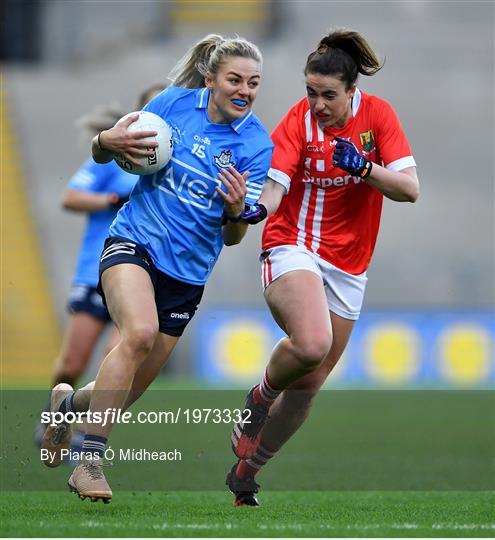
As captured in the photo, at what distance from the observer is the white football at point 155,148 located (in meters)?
5.93

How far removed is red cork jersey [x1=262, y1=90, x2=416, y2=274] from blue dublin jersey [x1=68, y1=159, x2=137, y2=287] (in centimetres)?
221

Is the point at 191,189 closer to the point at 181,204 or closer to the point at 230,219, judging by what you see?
the point at 181,204

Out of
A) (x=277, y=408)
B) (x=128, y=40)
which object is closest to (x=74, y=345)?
(x=277, y=408)

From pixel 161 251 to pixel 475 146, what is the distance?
19.7 m

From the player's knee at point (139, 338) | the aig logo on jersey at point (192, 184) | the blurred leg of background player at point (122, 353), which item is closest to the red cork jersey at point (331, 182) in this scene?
the aig logo on jersey at point (192, 184)

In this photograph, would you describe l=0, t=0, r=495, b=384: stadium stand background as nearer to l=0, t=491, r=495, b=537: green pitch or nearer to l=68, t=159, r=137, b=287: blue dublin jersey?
l=68, t=159, r=137, b=287: blue dublin jersey

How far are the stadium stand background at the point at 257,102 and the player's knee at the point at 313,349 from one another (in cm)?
1513

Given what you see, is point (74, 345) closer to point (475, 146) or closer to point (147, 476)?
point (147, 476)

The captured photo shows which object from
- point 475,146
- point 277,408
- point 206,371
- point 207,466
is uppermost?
point 277,408

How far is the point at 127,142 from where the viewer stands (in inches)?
234

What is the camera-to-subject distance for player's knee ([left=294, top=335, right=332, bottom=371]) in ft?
20.6

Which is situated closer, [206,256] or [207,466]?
[206,256]

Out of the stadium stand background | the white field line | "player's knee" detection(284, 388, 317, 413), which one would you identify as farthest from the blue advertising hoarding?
the white field line

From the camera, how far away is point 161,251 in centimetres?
Answer: 601
